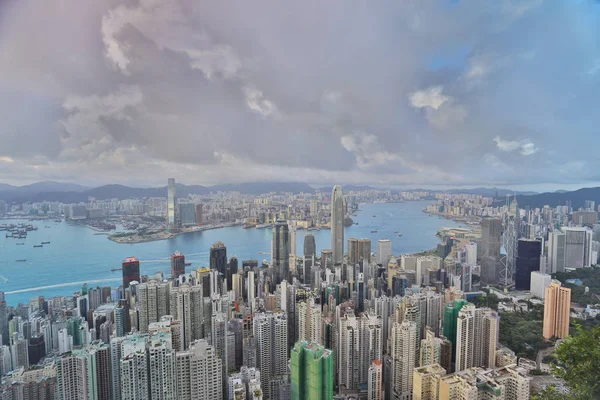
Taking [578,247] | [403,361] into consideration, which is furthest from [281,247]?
[578,247]

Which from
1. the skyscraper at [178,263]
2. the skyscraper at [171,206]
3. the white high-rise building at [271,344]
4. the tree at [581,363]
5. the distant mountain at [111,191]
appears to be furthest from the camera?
the skyscraper at [178,263]

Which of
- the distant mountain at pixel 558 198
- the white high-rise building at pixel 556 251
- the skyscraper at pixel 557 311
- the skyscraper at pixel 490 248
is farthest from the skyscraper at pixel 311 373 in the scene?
the distant mountain at pixel 558 198

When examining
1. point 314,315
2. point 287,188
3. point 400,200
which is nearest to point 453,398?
point 314,315

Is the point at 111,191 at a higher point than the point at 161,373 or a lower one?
higher

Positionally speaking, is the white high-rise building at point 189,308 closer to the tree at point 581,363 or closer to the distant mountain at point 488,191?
the tree at point 581,363

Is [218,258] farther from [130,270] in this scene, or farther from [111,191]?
[111,191]
